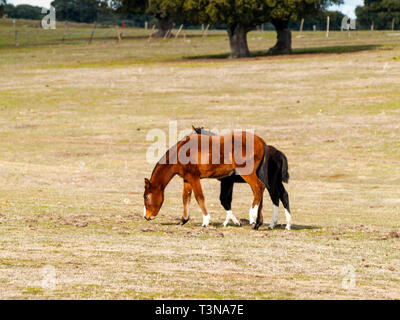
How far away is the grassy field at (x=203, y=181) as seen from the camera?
472 inches

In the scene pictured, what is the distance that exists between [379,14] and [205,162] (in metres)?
133

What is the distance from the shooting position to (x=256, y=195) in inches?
648

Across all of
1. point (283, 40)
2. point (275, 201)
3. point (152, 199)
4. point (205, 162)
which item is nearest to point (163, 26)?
point (283, 40)

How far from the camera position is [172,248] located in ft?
47.1

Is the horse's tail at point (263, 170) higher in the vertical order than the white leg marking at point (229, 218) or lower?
higher

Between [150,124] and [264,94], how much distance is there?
38.3ft

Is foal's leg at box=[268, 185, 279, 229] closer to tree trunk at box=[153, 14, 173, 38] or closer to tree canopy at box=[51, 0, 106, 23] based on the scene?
tree trunk at box=[153, 14, 173, 38]

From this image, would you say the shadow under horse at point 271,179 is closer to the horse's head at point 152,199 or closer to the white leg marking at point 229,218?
the white leg marking at point 229,218

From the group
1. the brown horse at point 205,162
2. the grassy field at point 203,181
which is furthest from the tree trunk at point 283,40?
the brown horse at point 205,162

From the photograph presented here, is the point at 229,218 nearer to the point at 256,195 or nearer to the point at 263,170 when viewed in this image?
the point at 256,195

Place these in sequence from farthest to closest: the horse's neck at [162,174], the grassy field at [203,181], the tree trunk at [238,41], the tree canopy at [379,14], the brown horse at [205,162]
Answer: the tree canopy at [379,14] < the tree trunk at [238,41] < the horse's neck at [162,174] < the brown horse at [205,162] < the grassy field at [203,181]

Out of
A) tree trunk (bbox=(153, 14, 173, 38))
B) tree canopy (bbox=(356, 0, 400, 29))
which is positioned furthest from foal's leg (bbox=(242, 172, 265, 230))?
tree canopy (bbox=(356, 0, 400, 29))

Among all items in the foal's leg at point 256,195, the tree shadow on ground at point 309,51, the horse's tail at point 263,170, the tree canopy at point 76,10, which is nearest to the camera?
the foal's leg at point 256,195

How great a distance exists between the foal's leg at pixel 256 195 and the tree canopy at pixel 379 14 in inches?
4885
